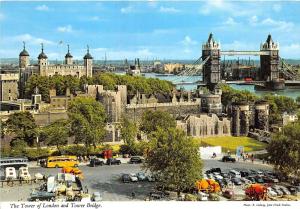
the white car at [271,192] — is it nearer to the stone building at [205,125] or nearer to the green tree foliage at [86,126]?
the green tree foliage at [86,126]

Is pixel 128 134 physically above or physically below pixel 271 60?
below

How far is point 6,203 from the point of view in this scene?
875 inches

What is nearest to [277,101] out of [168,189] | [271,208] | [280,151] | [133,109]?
[133,109]

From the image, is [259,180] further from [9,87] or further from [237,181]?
[9,87]

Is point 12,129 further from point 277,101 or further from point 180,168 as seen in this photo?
point 277,101

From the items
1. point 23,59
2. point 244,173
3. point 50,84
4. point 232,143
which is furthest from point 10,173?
point 23,59

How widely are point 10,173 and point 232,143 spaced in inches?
752

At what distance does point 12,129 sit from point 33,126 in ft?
4.54

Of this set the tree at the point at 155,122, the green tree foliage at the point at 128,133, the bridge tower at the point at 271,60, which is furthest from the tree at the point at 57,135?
the bridge tower at the point at 271,60

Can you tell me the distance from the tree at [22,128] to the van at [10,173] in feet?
29.3

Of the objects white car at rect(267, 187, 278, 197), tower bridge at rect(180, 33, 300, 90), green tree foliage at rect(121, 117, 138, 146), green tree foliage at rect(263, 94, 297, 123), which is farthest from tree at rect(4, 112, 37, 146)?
tower bridge at rect(180, 33, 300, 90)

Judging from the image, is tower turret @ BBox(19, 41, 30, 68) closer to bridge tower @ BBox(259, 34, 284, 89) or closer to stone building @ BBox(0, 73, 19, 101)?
stone building @ BBox(0, 73, 19, 101)

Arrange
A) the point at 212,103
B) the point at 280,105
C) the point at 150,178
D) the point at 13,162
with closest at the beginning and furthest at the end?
the point at 150,178 → the point at 13,162 → the point at 212,103 → the point at 280,105

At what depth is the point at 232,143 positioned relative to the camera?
4256 centimetres
